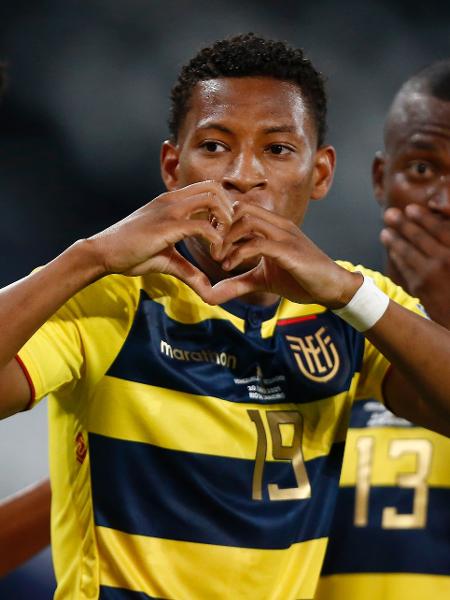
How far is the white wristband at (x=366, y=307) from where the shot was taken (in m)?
1.76

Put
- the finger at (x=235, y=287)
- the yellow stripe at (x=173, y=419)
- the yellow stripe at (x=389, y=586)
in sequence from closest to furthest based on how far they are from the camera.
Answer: the finger at (x=235, y=287)
the yellow stripe at (x=173, y=419)
the yellow stripe at (x=389, y=586)

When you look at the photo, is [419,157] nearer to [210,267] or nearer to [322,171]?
[322,171]

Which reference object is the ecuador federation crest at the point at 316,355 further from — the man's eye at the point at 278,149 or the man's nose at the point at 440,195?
the man's nose at the point at 440,195

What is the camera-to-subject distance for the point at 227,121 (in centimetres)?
191

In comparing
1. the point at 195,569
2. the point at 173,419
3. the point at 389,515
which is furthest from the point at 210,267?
the point at 389,515

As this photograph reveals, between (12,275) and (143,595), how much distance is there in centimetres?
285

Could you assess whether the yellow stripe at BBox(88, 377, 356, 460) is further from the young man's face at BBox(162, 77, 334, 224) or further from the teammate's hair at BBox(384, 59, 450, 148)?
the teammate's hair at BBox(384, 59, 450, 148)

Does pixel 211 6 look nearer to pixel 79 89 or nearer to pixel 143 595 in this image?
pixel 79 89

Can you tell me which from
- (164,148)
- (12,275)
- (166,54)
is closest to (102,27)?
(166,54)

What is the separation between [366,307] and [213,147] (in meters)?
0.44

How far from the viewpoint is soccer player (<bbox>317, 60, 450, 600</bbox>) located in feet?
8.12

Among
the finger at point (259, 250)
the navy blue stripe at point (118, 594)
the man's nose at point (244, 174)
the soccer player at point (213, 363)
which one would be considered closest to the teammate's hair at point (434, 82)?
the soccer player at point (213, 363)

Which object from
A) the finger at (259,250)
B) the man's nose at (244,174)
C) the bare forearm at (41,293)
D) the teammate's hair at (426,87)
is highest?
the teammate's hair at (426,87)

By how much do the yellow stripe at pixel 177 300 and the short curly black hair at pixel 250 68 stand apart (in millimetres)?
353
